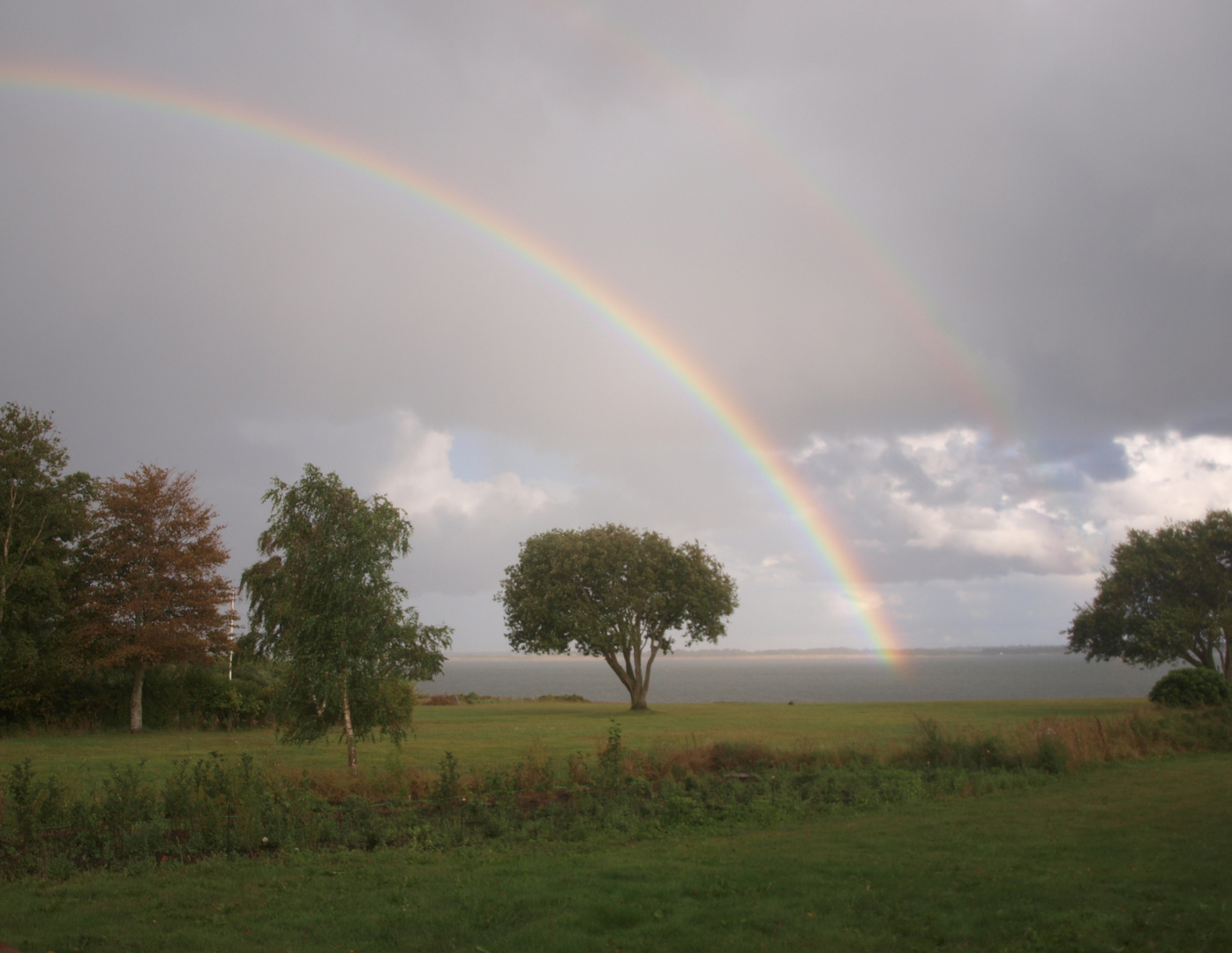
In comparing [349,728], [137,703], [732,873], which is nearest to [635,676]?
[137,703]

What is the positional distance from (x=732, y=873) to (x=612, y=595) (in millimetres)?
36505

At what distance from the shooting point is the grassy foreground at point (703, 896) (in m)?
6.98

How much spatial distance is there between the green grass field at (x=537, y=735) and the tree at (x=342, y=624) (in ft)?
3.95

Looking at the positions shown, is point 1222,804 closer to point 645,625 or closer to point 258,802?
point 258,802

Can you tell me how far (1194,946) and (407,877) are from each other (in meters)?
7.32

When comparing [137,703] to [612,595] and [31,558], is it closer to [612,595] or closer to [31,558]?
[31,558]

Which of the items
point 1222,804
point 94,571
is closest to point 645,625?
point 94,571

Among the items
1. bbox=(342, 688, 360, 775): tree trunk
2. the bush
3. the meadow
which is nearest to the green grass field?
bbox=(342, 688, 360, 775): tree trunk

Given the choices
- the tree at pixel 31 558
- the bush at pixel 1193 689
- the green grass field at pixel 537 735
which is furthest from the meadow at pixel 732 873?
the tree at pixel 31 558

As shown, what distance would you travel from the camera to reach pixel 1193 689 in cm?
2681

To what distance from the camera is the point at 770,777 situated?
15.3m

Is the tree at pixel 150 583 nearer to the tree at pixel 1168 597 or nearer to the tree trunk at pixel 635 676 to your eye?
the tree trunk at pixel 635 676

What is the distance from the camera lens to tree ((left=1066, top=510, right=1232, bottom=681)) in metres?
42.2

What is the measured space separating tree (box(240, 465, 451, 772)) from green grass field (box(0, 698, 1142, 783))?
1.21 meters
